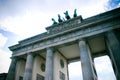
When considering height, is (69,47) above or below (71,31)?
below

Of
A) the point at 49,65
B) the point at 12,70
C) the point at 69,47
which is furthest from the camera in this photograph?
the point at 69,47

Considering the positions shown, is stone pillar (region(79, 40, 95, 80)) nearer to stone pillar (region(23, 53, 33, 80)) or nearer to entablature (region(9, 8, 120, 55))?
entablature (region(9, 8, 120, 55))

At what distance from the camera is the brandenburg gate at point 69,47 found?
14.7m

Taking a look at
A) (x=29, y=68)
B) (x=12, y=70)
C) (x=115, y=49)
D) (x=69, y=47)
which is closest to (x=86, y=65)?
(x=115, y=49)

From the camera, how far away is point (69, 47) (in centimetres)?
1966

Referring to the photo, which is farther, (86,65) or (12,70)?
(12,70)

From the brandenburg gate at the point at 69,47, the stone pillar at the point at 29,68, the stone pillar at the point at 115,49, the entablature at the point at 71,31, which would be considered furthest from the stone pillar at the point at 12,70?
the stone pillar at the point at 115,49

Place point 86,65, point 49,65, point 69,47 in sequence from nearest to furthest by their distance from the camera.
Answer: point 86,65
point 49,65
point 69,47

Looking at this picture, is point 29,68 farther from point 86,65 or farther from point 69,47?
point 86,65

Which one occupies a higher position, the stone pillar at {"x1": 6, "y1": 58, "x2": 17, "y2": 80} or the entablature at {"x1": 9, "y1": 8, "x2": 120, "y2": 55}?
the entablature at {"x1": 9, "y1": 8, "x2": 120, "y2": 55}

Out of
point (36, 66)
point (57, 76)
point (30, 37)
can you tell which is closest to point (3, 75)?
point (36, 66)

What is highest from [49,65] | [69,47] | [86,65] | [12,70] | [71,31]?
[71,31]

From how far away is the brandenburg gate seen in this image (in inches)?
577

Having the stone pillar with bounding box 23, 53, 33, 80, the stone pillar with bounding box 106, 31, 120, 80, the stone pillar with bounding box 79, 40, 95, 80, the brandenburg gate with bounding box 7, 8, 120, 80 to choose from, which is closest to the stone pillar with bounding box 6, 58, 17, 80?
the brandenburg gate with bounding box 7, 8, 120, 80
